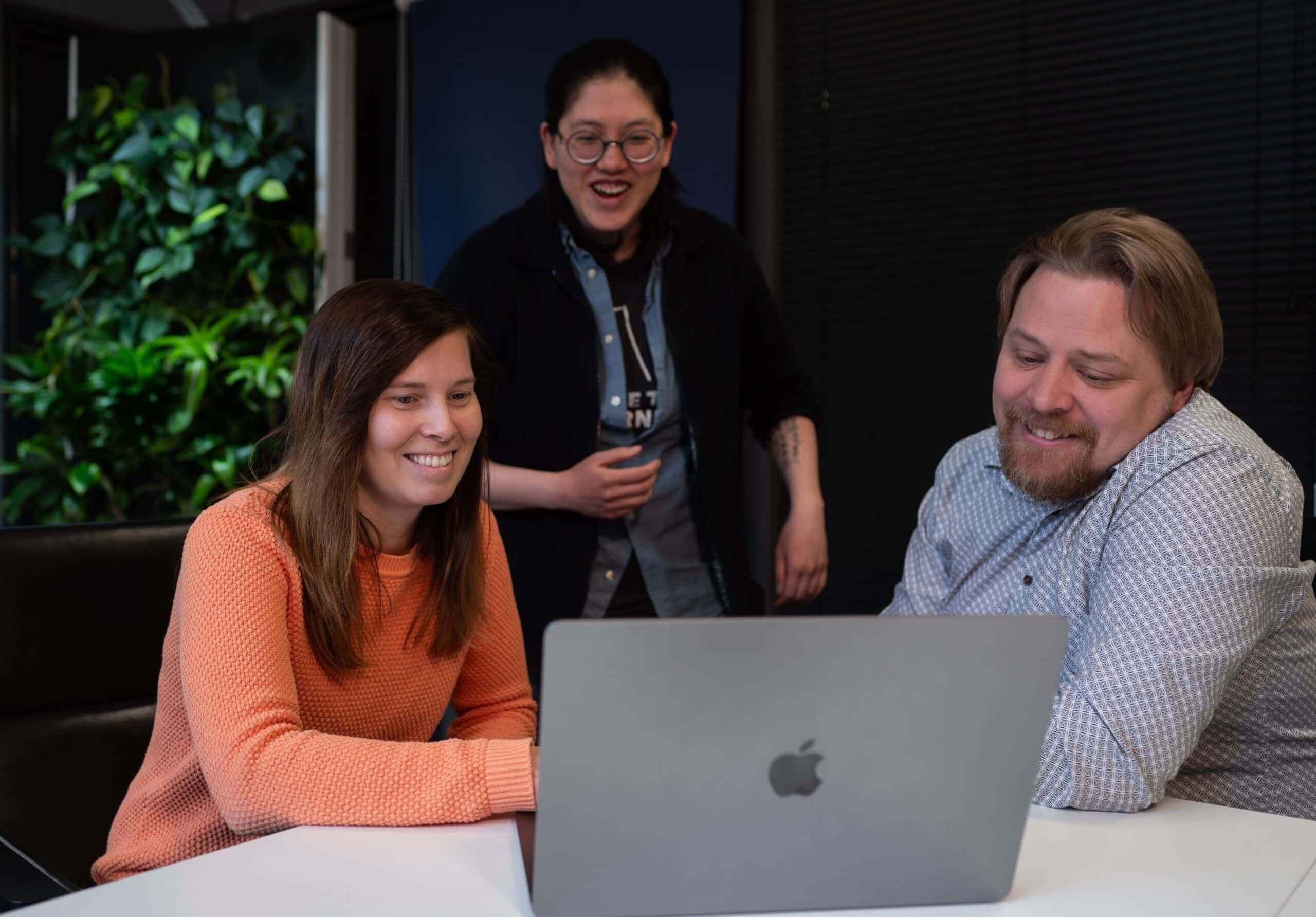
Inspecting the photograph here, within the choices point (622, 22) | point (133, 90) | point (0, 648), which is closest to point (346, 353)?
point (0, 648)

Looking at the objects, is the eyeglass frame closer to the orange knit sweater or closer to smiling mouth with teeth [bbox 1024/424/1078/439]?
the orange knit sweater

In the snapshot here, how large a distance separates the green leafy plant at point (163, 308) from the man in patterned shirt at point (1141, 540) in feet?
8.83

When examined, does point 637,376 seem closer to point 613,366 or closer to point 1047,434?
point 613,366

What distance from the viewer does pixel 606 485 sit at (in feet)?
6.73

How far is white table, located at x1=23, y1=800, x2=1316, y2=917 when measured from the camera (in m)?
1.01

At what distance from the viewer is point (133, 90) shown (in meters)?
3.98

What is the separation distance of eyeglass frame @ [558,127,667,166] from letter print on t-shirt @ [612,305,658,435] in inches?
11.1

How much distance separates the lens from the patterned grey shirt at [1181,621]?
131 centimetres

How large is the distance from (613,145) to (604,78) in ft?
0.44

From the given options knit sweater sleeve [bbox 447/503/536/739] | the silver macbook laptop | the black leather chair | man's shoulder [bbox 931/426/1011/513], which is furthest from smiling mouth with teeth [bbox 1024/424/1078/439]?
the black leather chair

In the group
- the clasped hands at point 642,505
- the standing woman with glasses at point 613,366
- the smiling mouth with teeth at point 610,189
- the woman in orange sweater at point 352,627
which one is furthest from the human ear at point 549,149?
the woman in orange sweater at point 352,627

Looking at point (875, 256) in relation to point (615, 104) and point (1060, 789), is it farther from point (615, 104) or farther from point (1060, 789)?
point (1060, 789)

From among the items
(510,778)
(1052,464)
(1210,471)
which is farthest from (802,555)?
(510,778)

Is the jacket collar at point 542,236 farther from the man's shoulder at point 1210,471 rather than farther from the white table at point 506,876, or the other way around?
the white table at point 506,876
